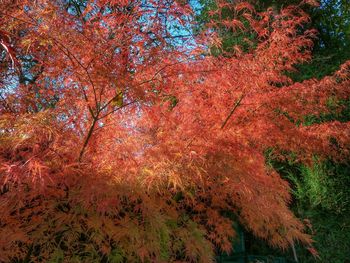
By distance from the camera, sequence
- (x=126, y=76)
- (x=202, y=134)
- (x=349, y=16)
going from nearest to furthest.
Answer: (x=126, y=76) < (x=202, y=134) < (x=349, y=16)

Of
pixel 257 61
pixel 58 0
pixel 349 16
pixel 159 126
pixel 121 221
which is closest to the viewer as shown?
pixel 121 221

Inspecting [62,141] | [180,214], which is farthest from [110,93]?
[180,214]

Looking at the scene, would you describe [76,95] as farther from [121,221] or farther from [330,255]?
[330,255]

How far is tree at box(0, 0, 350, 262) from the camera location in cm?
231

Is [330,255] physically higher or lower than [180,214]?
lower

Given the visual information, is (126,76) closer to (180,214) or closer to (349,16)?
(180,214)

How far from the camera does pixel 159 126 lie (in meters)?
3.31

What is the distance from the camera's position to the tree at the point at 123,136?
2.31m

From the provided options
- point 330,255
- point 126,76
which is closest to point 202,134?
point 126,76

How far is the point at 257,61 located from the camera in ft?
11.8

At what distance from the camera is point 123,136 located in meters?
3.10

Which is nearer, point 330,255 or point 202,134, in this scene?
point 202,134

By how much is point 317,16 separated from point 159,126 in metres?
6.07

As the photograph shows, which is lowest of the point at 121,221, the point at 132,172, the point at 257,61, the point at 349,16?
the point at 121,221
